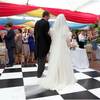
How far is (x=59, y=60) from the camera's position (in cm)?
229

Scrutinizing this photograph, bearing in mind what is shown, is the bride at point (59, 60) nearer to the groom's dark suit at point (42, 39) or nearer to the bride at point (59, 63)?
the bride at point (59, 63)

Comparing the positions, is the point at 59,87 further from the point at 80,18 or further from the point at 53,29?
the point at 80,18

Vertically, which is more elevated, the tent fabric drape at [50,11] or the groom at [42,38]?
the tent fabric drape at [50,11]

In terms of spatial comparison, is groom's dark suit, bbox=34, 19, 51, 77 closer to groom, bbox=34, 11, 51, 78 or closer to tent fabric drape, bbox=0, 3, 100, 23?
groom, bbox=34, 11, 51, 78

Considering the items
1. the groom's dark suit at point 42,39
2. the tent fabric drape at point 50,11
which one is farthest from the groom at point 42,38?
the tent fabric drape at point 50,11

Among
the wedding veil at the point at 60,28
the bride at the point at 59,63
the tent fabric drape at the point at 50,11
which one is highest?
the tent fabric drape at the point at 50,11

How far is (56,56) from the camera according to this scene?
232cm

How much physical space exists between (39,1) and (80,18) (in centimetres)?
178

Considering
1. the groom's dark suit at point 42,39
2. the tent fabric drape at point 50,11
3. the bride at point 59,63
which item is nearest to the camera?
the bride at point 59,63

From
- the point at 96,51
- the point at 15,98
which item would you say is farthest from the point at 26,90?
the point at 96,51

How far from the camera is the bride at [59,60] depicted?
7.34 feet

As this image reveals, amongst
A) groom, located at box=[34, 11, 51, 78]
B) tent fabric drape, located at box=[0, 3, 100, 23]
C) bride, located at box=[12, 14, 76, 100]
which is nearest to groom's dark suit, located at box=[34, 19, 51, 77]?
groom, located at box=[34, 11, 51, 78]

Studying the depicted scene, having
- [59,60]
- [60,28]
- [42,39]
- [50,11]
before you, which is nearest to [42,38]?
[42,39]

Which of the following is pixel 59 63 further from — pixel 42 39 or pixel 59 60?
pixel 42 39
